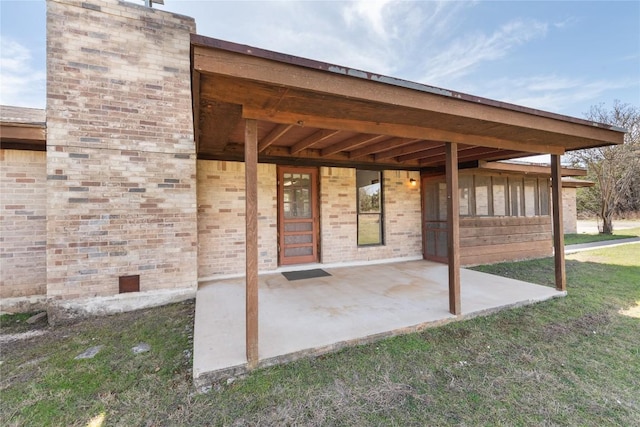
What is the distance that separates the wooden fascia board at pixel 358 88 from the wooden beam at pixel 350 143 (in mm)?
1052

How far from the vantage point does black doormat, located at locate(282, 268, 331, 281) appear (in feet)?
16.7

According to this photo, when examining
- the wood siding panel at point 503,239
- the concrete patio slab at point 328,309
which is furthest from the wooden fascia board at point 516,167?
the concrete patio slab at point 328,309

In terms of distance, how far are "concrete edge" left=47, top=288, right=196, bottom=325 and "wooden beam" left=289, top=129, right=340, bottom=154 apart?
2.90 m

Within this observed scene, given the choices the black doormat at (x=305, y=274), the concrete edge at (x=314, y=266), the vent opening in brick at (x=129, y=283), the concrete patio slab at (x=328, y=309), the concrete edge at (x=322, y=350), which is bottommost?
the concrete edge at (x=322, y=350)

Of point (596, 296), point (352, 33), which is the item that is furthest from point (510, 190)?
point (352, 33)

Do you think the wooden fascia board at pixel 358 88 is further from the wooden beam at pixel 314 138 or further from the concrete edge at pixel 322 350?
the concrete edge at pixel 322 350

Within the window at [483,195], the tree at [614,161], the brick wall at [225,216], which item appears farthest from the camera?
the tree at [614,161]

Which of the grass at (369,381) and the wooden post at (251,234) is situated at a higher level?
the wooden post at (251,234)

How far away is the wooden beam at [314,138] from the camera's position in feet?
11.1

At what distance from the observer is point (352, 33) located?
10078 millimetres

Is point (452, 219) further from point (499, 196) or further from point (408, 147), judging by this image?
point (499, 196)

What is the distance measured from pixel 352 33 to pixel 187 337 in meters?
11.1

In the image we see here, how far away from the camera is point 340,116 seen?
275cm

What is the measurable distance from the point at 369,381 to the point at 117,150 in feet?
14.5
